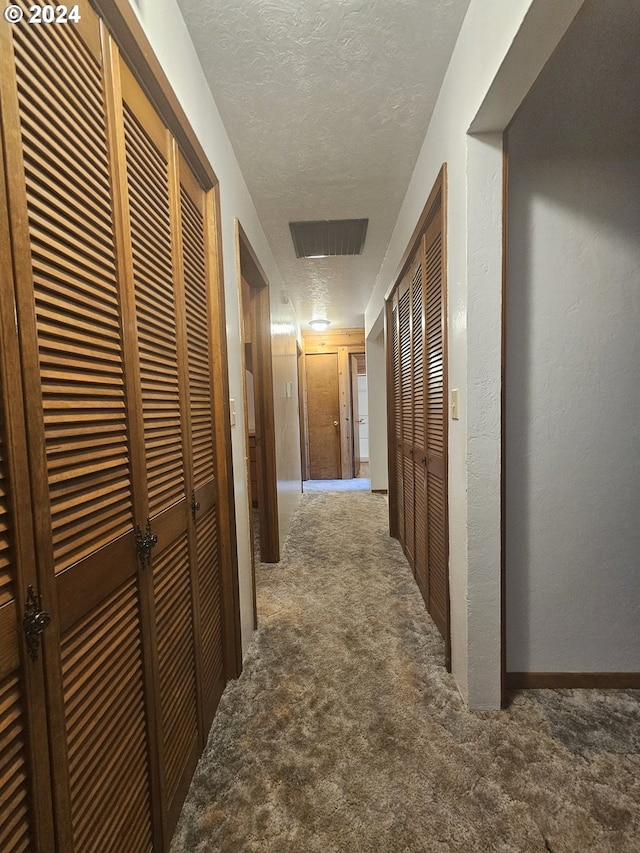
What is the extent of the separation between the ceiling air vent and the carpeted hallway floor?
246 cm

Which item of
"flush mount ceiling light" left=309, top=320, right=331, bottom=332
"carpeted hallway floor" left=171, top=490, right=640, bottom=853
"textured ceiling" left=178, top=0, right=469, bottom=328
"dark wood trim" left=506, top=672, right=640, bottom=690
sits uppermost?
"textured ceiling" left=178, top=0, right=469, bottom=328

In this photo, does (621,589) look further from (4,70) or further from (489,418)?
(4,70)

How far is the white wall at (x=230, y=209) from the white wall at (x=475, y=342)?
2.94ft

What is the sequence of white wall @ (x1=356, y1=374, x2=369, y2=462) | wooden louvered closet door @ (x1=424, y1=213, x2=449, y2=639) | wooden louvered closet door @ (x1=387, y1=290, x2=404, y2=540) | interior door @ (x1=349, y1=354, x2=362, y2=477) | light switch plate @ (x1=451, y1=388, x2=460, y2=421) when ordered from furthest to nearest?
white wall @ (x1=356, y1=374, x2=369, y2=462)
interior door @ (x1=349, y1=354, x2=362, y2=477)
wooden louvered closet door @ (x1=387, y1=290, x2=404, y2=540)
wooden louvered closet door @ (x1=424, y1=213, x2=449, y2=639)
light switch plate @ (x1=451, y1=388, x2=460, y2=421)

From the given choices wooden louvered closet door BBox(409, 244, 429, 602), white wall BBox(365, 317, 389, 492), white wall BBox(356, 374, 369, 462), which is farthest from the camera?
white wall BBox(356, 374, 369, 462)

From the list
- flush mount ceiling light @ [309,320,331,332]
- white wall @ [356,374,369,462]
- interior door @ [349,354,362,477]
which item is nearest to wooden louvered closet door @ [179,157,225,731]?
flush mount ceiling light @ [309,320,331,332]

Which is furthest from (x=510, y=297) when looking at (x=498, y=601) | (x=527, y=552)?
(x=498, y=601)

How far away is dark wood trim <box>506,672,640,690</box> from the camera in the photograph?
61.5 inches

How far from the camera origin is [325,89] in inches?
60.1

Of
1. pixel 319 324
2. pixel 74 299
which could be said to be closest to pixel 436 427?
pixel 74 299

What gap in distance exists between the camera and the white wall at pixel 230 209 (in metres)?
1.13

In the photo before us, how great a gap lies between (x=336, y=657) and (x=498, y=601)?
81 cm

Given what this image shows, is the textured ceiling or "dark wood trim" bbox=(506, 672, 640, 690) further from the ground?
the textured ceiling

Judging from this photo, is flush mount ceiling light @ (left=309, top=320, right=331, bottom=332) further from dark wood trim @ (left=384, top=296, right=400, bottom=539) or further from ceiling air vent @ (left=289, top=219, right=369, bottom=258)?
ceiling air vent @ (left=289, top=219, right=369, bottom=258)
